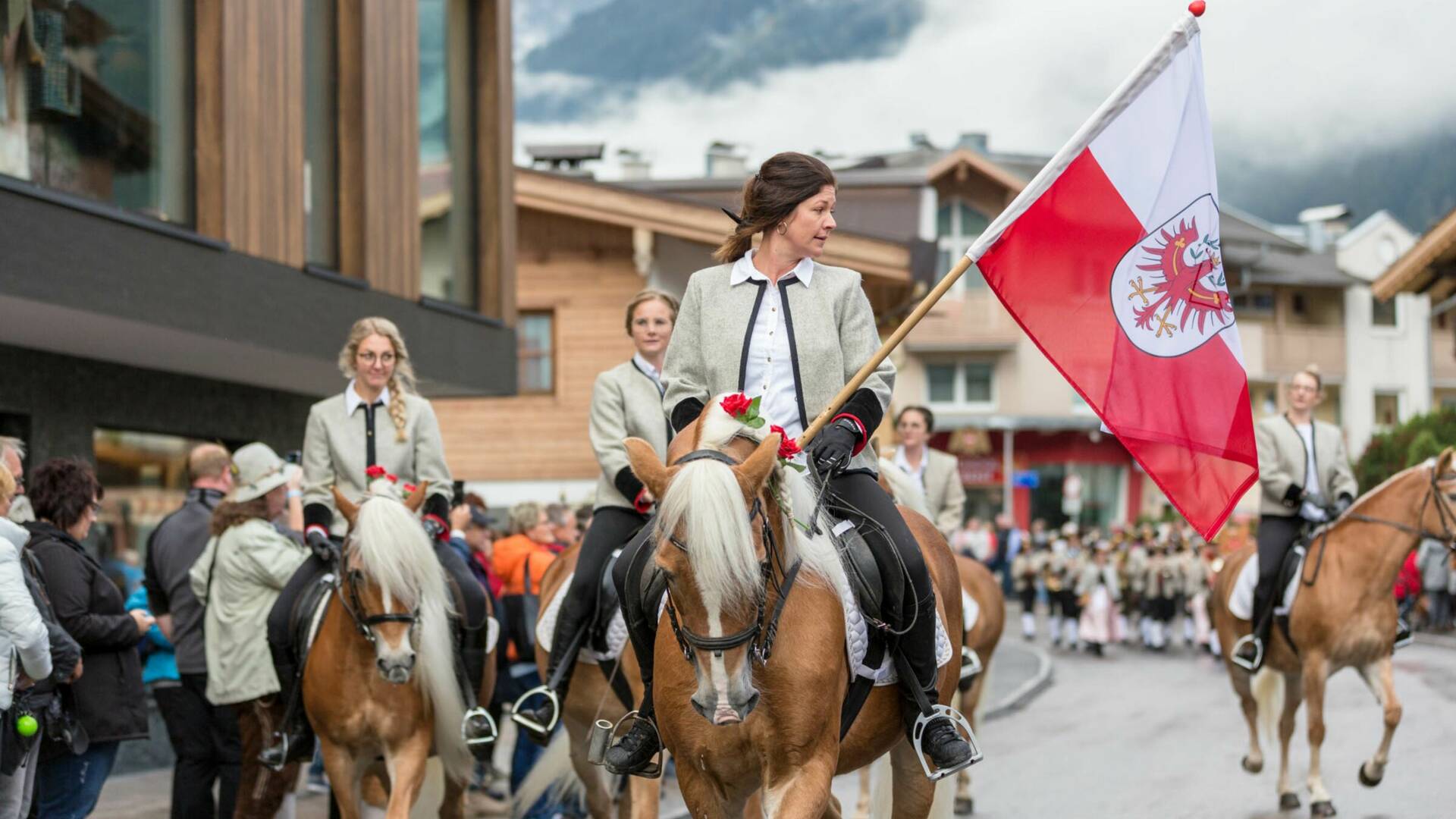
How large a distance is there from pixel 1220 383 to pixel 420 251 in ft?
39.3

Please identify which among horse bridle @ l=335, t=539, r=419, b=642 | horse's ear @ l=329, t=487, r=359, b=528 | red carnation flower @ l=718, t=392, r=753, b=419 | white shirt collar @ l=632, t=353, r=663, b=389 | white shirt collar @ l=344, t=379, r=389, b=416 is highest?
white shirt collar @ l=632, t=353, r=663, b=389

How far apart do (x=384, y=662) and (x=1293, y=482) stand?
6966 mm

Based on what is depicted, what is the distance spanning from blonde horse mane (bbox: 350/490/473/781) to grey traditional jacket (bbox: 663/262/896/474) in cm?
242

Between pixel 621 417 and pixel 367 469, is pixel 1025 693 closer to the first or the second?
pixel 621 417

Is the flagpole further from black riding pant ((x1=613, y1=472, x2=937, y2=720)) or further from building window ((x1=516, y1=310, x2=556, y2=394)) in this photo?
building window ((x1=516, y1=310, x2=556, y2=394))

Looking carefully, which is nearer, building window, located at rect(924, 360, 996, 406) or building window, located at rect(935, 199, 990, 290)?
building window, located at rect(935, 199, 990, 290)

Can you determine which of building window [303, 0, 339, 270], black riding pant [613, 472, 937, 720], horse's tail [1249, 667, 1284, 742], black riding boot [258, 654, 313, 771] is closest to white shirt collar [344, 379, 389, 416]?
black riding boot [258, 654, 313, 771]

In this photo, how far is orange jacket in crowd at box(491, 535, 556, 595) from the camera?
1237cm

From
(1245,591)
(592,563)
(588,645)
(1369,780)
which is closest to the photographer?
(592,563)

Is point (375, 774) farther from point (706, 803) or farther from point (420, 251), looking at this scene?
point (420, 251)

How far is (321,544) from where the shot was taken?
842 cm

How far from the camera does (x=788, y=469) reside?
5320mm

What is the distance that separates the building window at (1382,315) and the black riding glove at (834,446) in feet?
218

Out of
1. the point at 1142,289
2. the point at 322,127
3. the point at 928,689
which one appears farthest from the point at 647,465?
the point at 322,127
